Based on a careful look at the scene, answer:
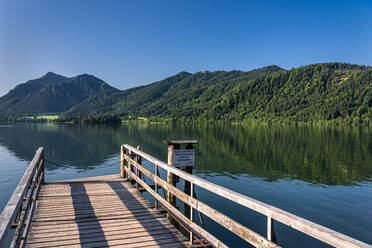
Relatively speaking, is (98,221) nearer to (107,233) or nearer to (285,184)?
(107,233)

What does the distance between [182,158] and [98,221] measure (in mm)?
3368

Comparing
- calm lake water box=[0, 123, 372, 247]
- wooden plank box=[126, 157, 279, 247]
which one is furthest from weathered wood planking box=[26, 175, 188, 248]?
calm lake water box=[0, 123, 372, 247]

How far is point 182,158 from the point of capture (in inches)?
345

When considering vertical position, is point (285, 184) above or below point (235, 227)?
below

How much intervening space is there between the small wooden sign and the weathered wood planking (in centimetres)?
166

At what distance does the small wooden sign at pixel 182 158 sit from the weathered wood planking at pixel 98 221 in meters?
1.66

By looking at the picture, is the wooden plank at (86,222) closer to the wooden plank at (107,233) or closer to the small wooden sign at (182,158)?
the wooden plank at (107,233)

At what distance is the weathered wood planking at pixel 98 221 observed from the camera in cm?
532

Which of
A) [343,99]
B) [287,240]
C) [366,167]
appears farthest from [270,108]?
[287,240]

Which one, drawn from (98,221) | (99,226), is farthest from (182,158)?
(99,226)

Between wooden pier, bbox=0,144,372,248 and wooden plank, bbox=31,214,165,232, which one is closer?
wooden pier, bbox=0,144,372,248

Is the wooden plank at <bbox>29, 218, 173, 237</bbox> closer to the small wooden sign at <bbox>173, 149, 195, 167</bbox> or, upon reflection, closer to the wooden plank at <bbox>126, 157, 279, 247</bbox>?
the wooden plank at <bbox>126, 157, 279, 247</bbox>

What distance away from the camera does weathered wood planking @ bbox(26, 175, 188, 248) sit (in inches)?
209

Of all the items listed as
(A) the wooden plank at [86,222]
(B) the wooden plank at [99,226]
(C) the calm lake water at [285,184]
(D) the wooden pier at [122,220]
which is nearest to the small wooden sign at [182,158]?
(D) the wooden pier at [122,220]
